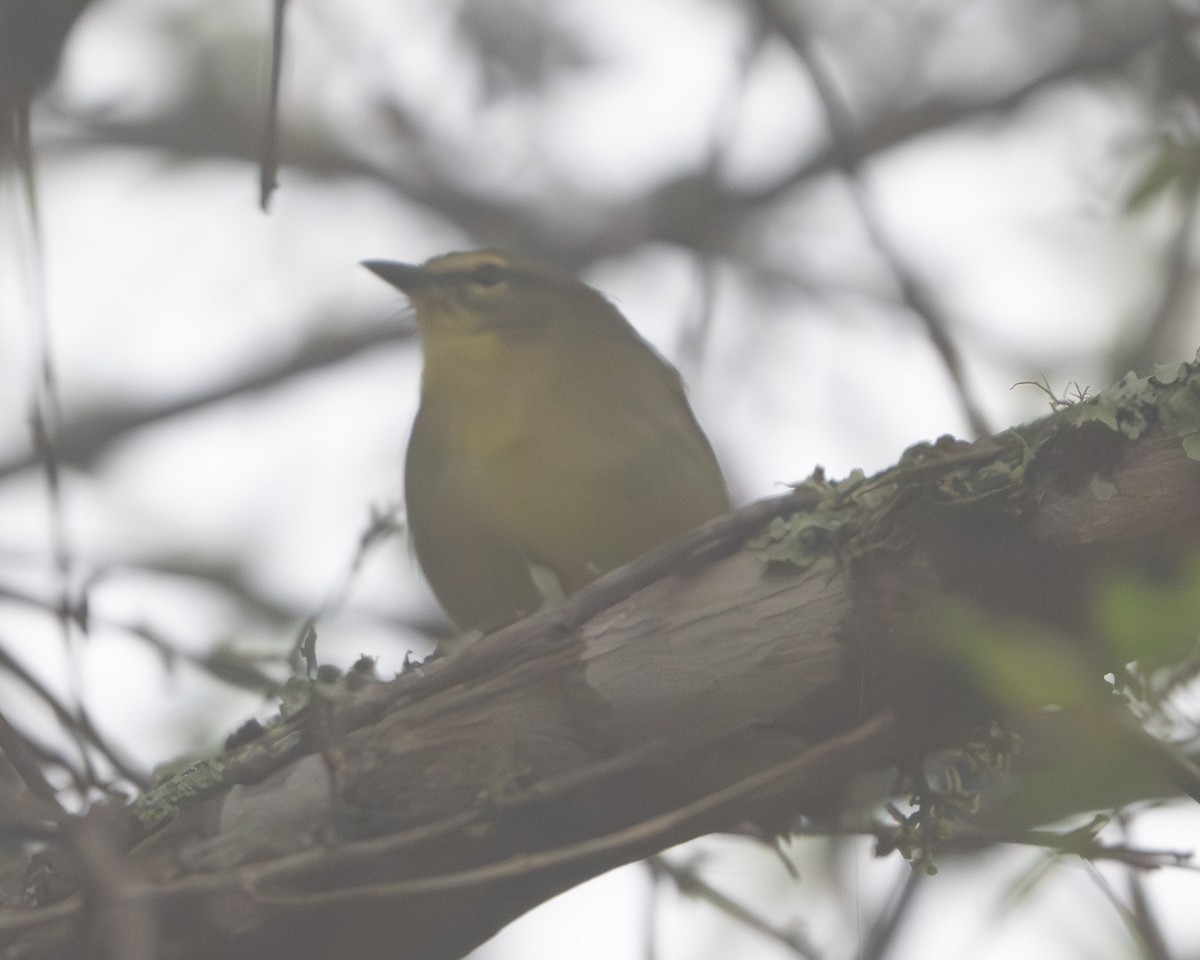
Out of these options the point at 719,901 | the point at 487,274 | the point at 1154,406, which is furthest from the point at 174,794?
the point at 487,274

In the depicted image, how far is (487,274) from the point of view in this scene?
15.0 feet

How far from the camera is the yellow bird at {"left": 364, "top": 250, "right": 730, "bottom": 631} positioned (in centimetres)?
357

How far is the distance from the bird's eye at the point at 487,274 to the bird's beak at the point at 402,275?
5.7 inches

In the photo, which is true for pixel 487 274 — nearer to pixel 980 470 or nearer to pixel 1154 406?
pixel 980 470

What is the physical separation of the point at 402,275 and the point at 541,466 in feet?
3.86

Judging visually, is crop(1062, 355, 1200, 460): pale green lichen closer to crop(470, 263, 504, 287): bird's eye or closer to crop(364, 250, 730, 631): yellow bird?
crop(364, 250, 730, 631): yellow bird

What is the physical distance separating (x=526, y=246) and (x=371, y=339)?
2.81ft

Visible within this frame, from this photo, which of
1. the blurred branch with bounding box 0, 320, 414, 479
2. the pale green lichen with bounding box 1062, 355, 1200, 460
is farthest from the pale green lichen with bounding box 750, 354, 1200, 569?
the blurred branch with bounding box 0, 320, 414, 479

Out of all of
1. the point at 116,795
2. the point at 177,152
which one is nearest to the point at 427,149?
the point at 177,152

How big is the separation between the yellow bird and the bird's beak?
30cm

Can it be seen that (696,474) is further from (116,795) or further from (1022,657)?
(1022,657)

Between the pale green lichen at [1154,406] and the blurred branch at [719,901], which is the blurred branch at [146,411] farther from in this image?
the pale green lichen at [1154,406]

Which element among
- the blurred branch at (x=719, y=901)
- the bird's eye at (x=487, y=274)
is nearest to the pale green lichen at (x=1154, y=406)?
A: the blurred branch at (x=719, y=901)

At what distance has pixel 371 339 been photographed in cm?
573
